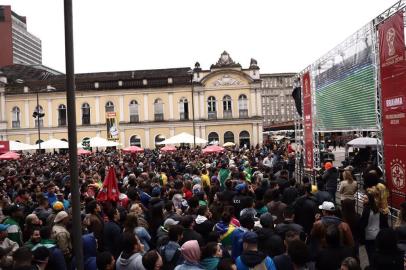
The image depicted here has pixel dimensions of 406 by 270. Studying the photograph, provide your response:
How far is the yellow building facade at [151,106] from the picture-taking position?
179 ft

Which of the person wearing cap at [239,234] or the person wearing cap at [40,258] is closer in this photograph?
the person wearing cap at [40,258]

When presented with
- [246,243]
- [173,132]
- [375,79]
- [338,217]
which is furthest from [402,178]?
[173,132]

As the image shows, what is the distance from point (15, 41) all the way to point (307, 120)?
128520mm

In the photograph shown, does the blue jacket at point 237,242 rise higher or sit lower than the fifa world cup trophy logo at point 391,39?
lower

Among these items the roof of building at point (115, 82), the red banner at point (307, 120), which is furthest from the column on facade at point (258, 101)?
the red banner at point (307, 120)

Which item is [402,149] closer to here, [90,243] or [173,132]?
[90,243]

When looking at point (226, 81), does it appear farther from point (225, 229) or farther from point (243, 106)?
point (225, 229)

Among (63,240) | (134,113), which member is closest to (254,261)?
(63,240)

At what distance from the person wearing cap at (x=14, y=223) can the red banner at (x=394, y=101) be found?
8.29 meters

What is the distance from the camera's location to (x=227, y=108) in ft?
180

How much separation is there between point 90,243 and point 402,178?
304 inches

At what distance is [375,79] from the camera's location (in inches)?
511

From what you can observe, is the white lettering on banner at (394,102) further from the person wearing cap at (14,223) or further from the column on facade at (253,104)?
the column on facade at (253,104)

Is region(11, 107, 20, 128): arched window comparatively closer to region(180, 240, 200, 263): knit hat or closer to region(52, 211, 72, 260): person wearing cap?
region(52, 211, 72, 260): person wearing cap
